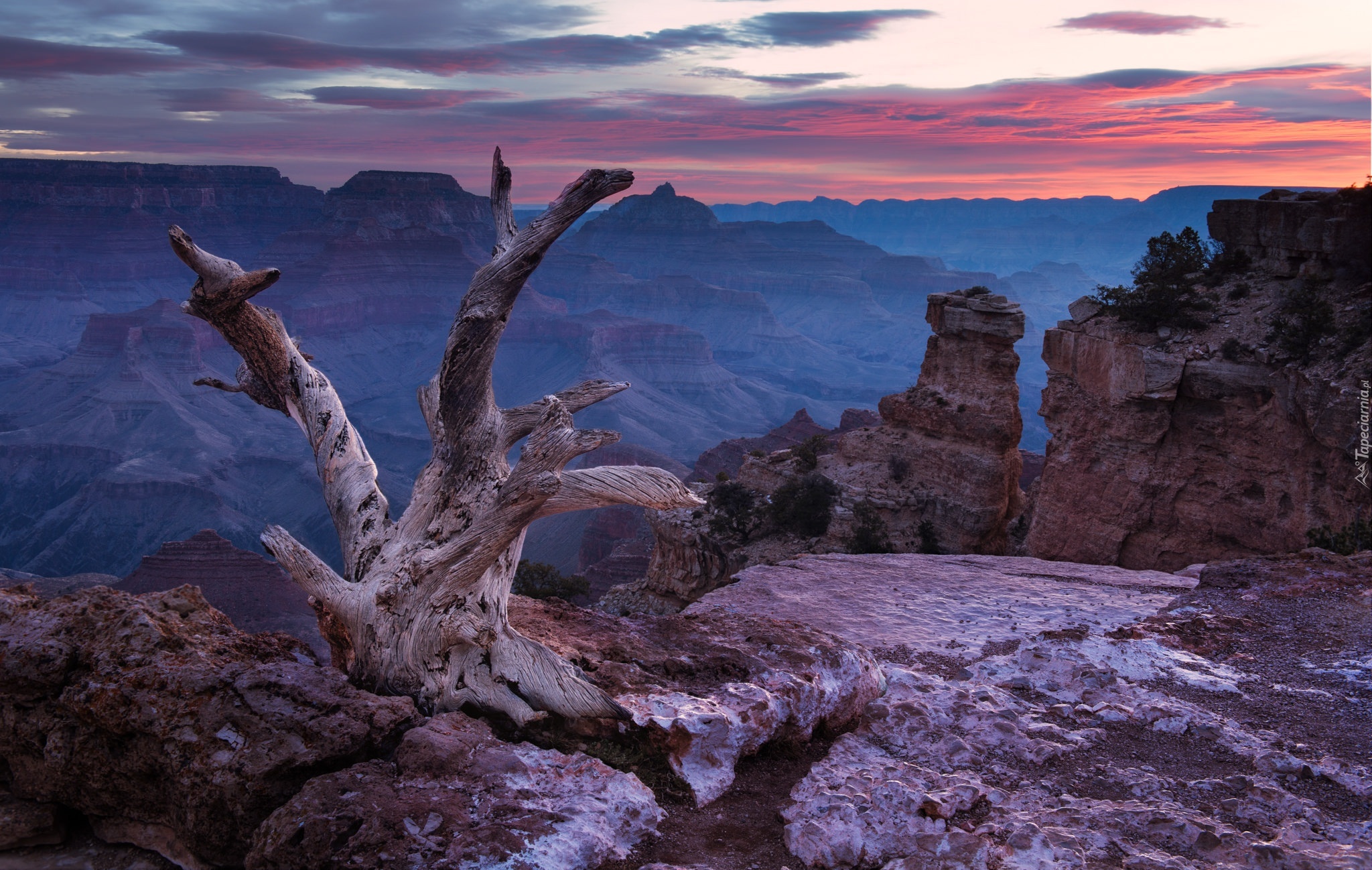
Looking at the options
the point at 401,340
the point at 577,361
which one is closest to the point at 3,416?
the point at 401,340

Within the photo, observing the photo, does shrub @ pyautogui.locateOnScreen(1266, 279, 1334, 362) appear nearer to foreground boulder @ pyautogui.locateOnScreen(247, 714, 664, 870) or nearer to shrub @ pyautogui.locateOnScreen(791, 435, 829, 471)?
shrub @ pyautogui.locateOnScreen(791, 435, 829, 471)

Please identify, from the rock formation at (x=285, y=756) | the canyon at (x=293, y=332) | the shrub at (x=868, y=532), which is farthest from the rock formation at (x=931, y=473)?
the canyon at (x=293, y=332)

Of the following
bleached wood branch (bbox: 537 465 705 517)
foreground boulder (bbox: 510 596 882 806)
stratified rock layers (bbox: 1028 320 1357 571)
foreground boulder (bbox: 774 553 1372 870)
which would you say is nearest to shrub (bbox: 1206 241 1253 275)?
stratified rock layers (bbox: 1028 320 1357 571)

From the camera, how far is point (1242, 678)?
26.2 ft

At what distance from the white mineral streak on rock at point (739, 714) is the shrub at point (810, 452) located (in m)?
22.7

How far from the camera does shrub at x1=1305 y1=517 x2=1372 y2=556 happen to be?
14484 millimetres

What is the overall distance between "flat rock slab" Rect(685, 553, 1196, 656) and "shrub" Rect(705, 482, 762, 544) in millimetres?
14118

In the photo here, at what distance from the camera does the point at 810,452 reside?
1208 inches

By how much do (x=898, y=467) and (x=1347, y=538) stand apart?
46.3 ft

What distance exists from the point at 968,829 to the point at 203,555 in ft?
167

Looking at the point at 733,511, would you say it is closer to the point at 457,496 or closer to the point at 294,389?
the point at 294,389

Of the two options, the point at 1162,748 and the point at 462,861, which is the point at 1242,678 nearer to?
the point at 1162,748

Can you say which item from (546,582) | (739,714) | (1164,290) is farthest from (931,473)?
(739,714)

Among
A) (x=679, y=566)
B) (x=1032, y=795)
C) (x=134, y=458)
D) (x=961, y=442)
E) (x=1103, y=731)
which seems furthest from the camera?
(x=134, y=458)
